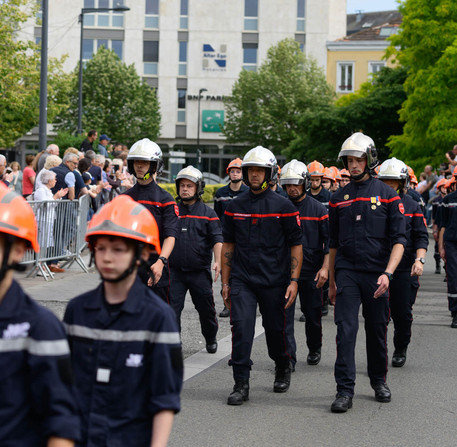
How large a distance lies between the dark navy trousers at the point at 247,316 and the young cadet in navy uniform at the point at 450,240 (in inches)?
196

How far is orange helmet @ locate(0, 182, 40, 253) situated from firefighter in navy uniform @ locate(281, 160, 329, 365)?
18.4ft

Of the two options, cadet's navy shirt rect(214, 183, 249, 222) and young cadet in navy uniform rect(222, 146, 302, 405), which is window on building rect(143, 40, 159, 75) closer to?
cadet's navy shirt rect(214, 183, 249, 222)

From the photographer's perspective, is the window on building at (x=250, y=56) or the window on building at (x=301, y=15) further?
the window on building at (x=250, y=56)

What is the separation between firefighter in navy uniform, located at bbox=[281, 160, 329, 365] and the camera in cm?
911

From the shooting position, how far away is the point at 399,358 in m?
9.00

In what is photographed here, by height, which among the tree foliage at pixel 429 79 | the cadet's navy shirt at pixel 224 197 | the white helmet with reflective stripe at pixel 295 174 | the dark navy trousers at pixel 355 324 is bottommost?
the dark navy trousers at pixel 355 324

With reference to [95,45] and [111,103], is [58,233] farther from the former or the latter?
[95,45]

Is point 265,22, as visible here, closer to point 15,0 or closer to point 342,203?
point 15,0

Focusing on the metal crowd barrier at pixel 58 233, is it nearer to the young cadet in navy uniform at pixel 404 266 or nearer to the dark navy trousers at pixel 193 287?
the dark navy trousers at pixel 193 287

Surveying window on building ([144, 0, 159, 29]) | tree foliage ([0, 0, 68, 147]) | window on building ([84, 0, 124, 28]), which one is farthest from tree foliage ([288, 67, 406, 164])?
window on building ([84, 0, 124, 28])

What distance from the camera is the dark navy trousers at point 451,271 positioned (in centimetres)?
1177

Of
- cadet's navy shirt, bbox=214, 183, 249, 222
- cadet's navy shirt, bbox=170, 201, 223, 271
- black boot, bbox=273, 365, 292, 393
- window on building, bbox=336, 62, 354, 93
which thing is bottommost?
black boot, bbox=273, 365, 292, 393

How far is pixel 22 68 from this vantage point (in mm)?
38594

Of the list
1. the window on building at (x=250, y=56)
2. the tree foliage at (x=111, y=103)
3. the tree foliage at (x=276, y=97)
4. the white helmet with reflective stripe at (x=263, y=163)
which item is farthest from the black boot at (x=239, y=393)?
the window on building at (x=250, y=56)
